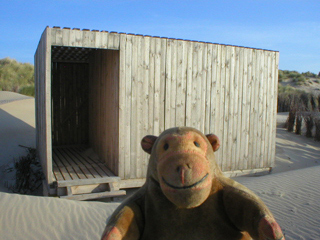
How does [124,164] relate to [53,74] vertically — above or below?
below

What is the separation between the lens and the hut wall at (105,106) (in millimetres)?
7277

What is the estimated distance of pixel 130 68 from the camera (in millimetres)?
6961

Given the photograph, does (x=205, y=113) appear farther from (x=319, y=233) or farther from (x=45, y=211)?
(x=45, y=211)

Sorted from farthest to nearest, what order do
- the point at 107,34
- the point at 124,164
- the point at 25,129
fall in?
1. the point at 25,129
2. the point at 124,164
3. the point at 107,34

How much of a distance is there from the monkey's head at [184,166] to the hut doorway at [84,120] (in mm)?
4855

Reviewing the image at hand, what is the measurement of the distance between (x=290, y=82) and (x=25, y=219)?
39.2m

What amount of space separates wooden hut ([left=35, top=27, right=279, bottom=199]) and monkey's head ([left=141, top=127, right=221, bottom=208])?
4677 mm

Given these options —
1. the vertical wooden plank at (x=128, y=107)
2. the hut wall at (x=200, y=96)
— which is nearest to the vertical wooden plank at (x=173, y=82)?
the hut wall at (x=200, y=96)

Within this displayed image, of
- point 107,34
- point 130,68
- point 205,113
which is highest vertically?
point 107,34

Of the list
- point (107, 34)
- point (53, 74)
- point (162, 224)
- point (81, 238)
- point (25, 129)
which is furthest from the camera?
point (25, 129)

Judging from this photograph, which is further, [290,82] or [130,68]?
[290,82]

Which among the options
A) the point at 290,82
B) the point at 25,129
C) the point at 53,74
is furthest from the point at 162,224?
the point at 290,82

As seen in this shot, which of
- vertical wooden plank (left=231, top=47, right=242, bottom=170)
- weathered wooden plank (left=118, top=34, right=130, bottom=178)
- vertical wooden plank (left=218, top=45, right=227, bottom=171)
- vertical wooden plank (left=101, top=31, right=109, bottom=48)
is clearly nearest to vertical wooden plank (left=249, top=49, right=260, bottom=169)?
vertical wooden plank (left=231, top=47, right=242, bottom=170)

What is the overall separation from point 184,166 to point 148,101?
5.36 meters
